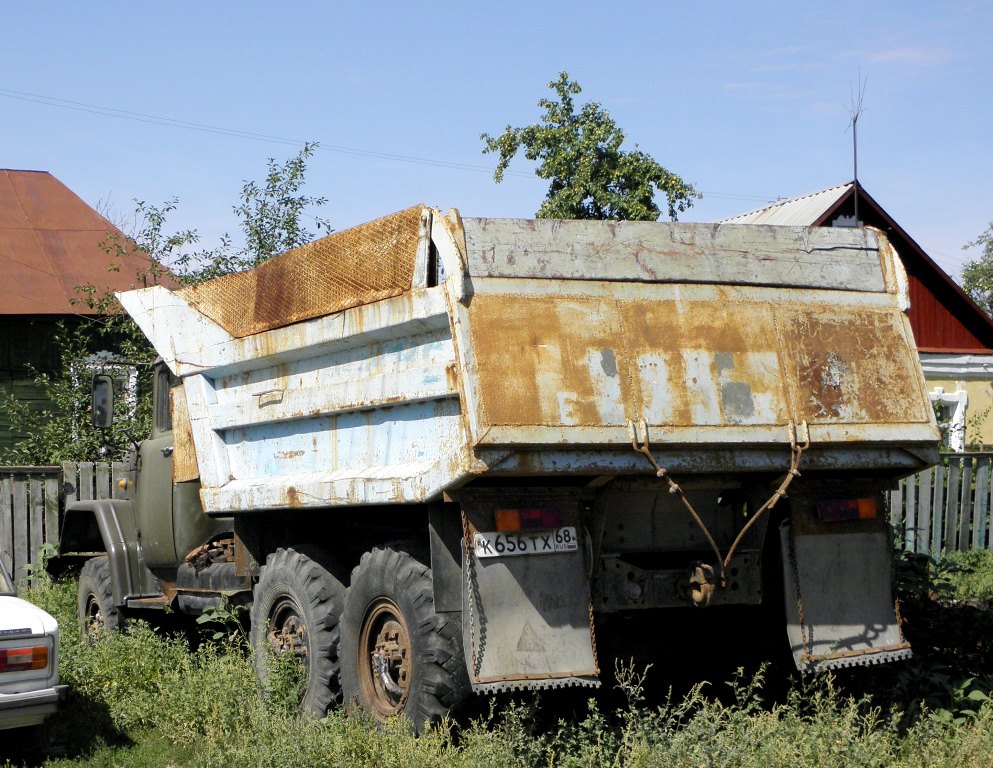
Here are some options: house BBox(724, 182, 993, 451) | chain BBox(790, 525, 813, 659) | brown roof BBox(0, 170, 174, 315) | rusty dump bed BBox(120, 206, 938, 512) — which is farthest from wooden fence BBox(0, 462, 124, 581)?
house BBox(724, 182, 993, 451)

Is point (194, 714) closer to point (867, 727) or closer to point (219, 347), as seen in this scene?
point (219, 347)

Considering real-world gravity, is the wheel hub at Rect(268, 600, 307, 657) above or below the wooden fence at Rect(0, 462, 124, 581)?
below

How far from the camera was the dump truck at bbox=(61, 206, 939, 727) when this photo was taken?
5352mm

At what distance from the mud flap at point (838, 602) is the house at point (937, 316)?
15128mm

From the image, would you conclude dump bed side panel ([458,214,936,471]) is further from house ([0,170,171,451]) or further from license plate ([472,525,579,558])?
house ([0,170,171,451])

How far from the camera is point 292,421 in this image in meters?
7.09

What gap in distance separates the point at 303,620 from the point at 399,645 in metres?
1.01

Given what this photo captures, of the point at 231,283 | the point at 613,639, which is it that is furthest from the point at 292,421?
the point at 613,639

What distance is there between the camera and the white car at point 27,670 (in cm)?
594

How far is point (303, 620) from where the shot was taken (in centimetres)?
682

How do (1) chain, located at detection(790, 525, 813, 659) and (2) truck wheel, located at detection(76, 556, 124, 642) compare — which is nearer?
(1) chain, located at detection(790, 525, 813, 659)

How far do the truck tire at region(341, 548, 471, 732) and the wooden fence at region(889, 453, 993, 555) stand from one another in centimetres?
796

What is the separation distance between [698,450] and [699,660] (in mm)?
1643

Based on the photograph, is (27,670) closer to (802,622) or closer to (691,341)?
(691,341)
